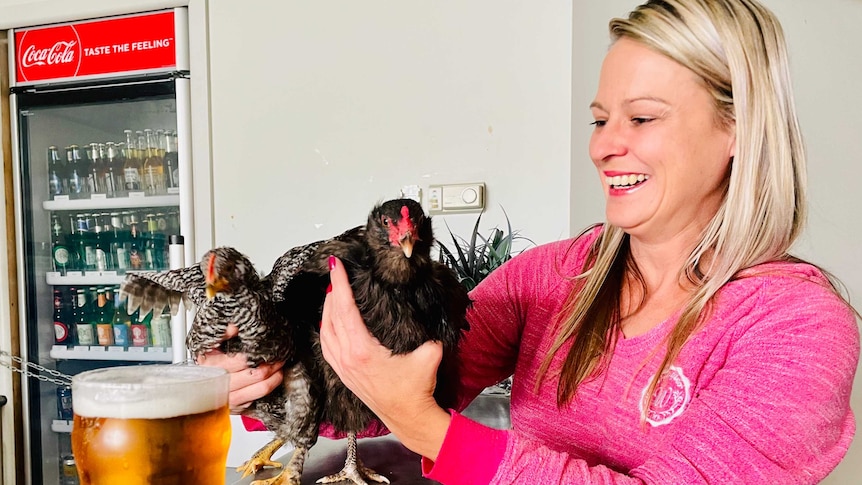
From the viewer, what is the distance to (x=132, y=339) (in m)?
2.53

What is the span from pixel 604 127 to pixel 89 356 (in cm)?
251

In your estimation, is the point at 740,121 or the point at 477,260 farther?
the point at 477,260

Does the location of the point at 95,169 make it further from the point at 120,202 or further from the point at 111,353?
the point at 111,353

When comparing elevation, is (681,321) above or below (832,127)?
below

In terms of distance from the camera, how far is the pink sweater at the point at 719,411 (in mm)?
547

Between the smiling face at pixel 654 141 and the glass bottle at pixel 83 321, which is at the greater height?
the smiling face at pixel 654 141

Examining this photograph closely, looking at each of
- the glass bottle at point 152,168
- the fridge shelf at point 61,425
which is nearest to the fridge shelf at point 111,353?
the fridge shelf at point 61,425

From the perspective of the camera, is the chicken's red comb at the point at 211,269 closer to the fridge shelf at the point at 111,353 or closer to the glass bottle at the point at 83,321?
the fridge shelf at the point at 111,353

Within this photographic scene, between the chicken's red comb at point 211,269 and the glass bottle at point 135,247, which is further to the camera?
the glass bottle at point 135,247

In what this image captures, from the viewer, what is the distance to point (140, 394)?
18.2 inches

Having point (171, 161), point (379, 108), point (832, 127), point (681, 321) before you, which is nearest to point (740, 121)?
point (681, 321)

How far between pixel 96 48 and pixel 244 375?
85.1 inches

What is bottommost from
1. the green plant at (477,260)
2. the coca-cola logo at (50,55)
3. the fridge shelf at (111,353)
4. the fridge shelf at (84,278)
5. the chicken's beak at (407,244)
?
the fridge shelf at (111,353)

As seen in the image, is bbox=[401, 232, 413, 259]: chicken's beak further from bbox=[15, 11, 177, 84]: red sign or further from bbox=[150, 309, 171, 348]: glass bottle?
bbox=[150, 309, 171, 348]: glass bottle
